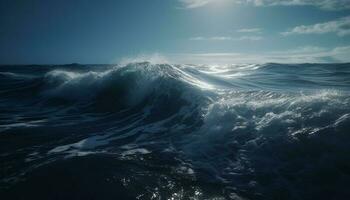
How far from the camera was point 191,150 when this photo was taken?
5617 millimetres

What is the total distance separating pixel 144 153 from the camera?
5.55 metres

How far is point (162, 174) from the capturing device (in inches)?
178

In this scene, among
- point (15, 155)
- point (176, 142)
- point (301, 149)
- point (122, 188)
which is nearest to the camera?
point (122, 188)

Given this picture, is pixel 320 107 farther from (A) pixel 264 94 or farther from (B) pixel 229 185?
(B) pixel 229 185

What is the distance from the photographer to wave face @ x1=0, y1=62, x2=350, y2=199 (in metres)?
4.04

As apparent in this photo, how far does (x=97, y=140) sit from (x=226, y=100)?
11.7 ft

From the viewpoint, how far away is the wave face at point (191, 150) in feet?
13.2

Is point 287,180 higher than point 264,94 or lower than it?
lower

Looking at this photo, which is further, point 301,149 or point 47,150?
point 47,150

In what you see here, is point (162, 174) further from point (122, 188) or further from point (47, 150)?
point (47, 150)

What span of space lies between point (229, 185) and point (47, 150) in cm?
370

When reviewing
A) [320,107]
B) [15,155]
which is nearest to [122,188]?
[15,155]

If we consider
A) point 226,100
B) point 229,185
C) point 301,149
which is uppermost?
point 226,100

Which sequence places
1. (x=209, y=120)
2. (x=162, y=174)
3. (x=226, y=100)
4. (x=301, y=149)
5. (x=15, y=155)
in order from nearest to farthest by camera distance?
(x=162, y=174), (x=301, y=149), (x=15, y=155), (x=209, y=120), (x=226, y=100)
